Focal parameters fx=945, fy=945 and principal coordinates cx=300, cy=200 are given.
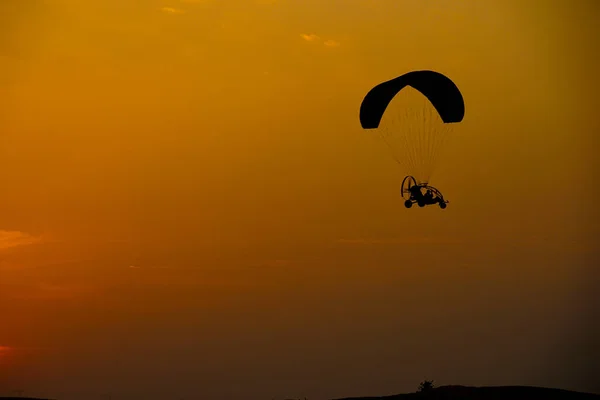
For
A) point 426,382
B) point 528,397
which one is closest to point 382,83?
point 426,382

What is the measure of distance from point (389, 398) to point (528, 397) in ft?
23.4

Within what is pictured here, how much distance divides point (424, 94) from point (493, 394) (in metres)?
15.1

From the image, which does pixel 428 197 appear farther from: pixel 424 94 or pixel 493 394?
pixel 493 394

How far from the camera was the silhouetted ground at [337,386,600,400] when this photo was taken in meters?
36.9

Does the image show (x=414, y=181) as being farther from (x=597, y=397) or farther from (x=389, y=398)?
(x=597, y=397)

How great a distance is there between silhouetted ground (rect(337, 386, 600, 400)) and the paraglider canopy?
37.8 ft

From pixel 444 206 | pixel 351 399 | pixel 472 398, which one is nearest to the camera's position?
pixel 444 206

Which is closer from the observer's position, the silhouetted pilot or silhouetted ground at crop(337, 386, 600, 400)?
the silhouetted pilot

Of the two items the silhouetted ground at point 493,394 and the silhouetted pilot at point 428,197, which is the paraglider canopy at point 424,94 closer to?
the silhouetted pilot at point 428,197

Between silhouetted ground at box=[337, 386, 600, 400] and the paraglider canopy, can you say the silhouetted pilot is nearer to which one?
the paraglider canopy

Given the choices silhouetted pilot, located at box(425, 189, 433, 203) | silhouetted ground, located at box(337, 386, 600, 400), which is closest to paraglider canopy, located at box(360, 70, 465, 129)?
silhouetted pilot, located at box(425, 189, 433, 203)

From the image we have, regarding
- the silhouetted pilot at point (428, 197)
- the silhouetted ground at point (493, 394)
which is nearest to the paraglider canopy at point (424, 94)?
the silhouetted pilot at point (428, 197)

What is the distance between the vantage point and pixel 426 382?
38.5 meters

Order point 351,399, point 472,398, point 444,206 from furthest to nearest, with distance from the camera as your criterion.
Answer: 1. point 351,399
2. point 472,398
3. point 444,206
